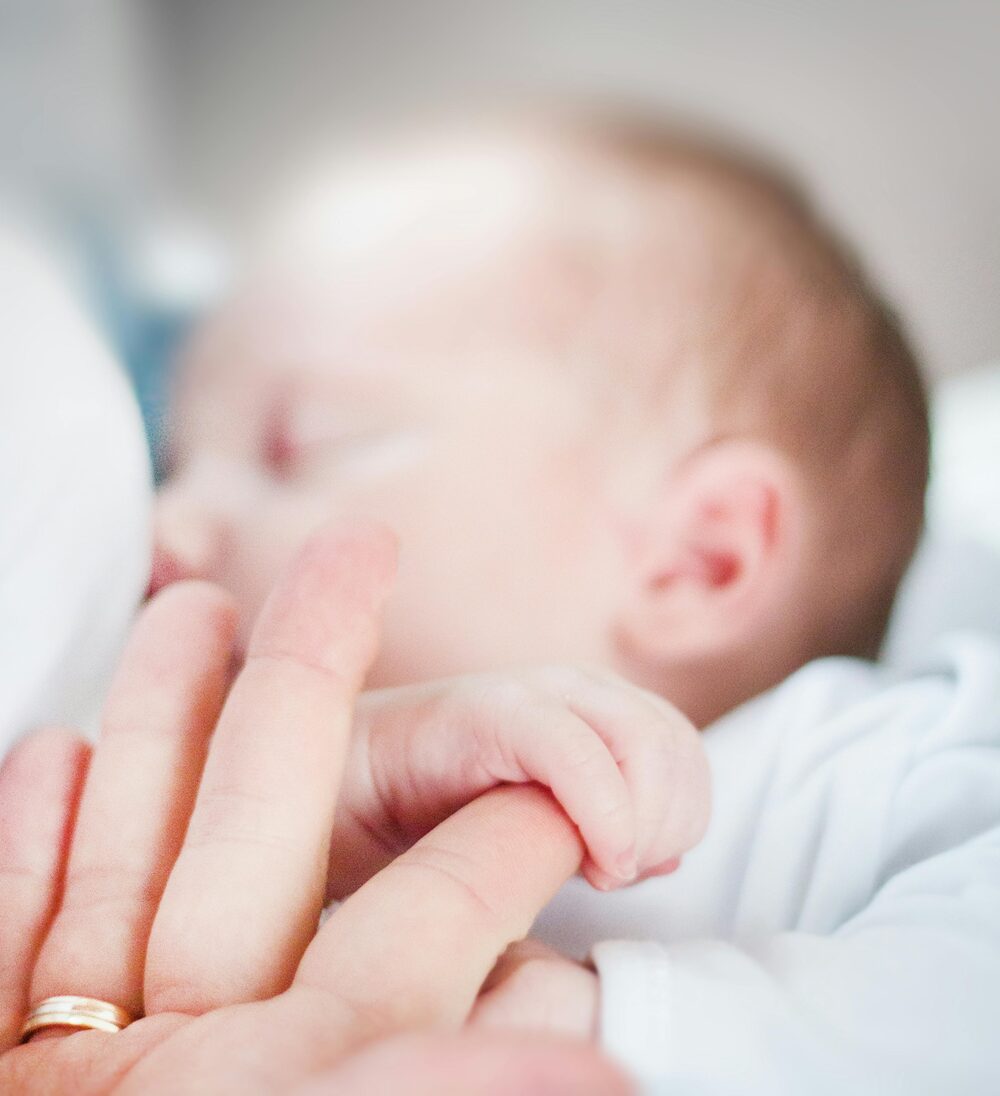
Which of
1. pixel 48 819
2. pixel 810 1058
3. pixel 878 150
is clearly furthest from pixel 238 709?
pixel 878 150

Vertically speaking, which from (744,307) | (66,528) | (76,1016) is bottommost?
(76,1016)

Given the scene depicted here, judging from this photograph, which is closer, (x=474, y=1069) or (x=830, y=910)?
(x=474, y=1069)

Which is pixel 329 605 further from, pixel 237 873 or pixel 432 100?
pixel 432 100

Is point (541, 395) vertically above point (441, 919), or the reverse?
point (541, 395)

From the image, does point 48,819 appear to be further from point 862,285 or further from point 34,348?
point 862,285

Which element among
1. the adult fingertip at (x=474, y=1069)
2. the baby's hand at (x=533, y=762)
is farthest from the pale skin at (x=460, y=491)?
the adult fingertip at (x=474, y=1069)

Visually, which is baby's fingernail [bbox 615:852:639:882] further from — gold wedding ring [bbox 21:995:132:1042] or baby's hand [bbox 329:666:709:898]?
gold wedding ring [bbox 21:995:132:1042]

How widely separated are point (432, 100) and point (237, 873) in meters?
0.29

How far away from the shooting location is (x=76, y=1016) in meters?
0.26

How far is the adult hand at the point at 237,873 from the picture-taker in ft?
0.72

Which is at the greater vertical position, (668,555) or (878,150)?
(878,150)

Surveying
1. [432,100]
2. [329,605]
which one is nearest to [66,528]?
[329,605]

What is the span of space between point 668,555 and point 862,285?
5.3 inches

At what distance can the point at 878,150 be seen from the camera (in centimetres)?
37
